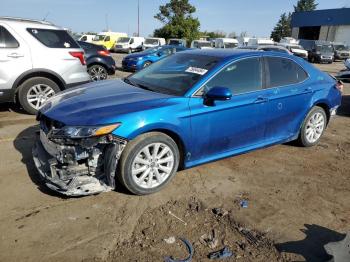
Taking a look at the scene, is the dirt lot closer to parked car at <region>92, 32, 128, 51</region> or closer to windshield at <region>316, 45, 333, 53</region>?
windshield at <region>316, 45, 333, 53</region>

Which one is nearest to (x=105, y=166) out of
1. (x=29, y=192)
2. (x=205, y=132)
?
(x=29, y=192)

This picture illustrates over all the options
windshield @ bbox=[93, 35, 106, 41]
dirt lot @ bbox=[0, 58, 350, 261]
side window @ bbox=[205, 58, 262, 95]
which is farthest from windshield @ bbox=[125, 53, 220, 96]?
windshield @ bbox=[93, 35, 106, 41]

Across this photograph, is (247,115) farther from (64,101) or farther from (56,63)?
(56,63)

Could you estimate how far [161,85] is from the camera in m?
4.54

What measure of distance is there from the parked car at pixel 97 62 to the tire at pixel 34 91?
425cm

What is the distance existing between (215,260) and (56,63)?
5.50 metres

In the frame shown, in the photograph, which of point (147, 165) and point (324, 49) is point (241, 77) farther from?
point (324, 49)

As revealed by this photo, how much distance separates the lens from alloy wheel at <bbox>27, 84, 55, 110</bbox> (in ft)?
23.3

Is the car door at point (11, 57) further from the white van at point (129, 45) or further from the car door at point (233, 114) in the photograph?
the white van at point (129, 45)

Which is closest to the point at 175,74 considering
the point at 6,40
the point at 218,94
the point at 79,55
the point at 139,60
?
the point at 218,94

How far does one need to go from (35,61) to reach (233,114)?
438 centimetres

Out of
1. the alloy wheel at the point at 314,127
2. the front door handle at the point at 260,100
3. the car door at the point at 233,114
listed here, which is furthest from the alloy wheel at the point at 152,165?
the alloy wheel at the point at 314,127

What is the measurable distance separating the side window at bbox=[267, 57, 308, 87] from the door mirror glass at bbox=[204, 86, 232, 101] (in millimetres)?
1074

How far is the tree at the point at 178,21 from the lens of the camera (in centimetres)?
4809
